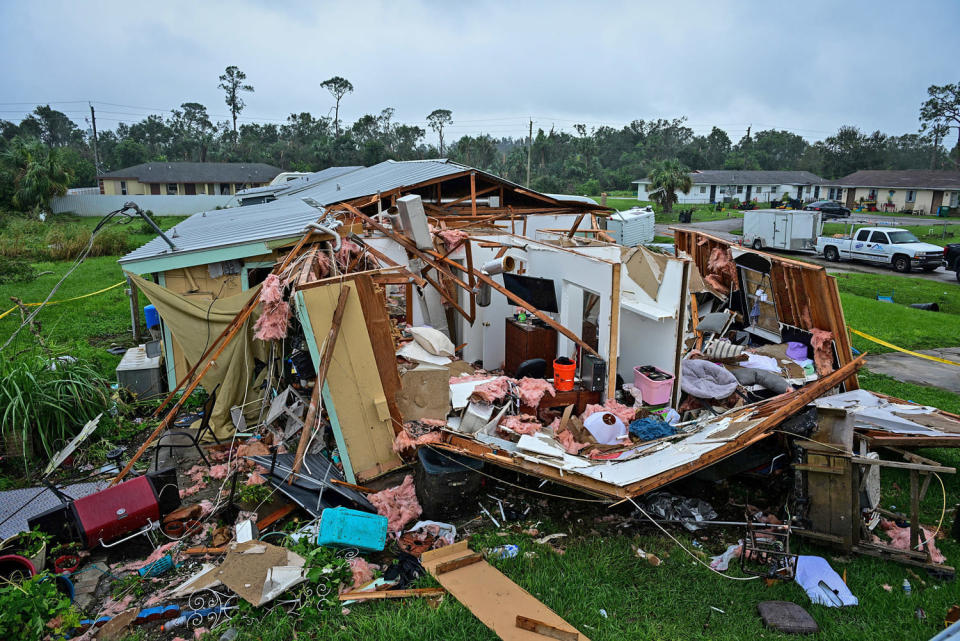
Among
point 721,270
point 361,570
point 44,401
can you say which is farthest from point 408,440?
point 721,270

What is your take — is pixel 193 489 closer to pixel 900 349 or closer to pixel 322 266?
pixel 322 266

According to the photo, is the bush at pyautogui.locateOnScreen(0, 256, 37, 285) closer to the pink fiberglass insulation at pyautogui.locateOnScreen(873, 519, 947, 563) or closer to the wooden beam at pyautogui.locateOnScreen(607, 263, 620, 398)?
the wooden beam at pyautogui.locateOnScreen(607, 263, 620, 398)

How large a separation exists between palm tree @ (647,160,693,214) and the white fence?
29.9 metres

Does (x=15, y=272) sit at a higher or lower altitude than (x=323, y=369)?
lower

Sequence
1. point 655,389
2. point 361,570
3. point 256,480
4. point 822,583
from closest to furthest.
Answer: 1. point 822,583
2. point 361,570
3. point 256,480
4. point 655,389

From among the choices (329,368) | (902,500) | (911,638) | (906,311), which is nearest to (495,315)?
(329,368)

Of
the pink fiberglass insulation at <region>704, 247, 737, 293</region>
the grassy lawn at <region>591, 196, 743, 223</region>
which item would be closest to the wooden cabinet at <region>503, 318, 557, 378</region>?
the pink fiberglass insulation at <region>704, 247, 737, 293</region>

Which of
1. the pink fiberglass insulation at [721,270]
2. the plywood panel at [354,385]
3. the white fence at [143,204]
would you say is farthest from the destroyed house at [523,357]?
the white fence at [143,204]

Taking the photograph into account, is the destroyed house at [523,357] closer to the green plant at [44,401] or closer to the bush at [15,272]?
the green plant at [44,401]

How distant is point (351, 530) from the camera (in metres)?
4.89

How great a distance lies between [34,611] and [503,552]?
343 cm

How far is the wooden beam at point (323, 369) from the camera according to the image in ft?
19.4

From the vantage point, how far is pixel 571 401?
22.9ft

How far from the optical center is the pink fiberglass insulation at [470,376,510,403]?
651 cm
